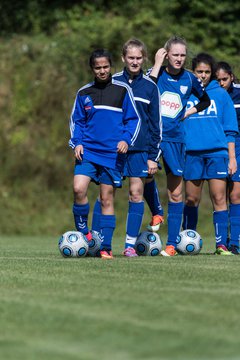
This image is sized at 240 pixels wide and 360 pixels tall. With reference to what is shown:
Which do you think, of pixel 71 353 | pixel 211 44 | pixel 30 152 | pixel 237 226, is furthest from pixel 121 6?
pixel 71 353

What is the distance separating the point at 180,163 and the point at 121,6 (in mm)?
14416

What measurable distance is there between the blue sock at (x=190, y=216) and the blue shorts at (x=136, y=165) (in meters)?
1.32

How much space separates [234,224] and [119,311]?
5.95 meters

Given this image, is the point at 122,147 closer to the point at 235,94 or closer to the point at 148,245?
the point at 148,245

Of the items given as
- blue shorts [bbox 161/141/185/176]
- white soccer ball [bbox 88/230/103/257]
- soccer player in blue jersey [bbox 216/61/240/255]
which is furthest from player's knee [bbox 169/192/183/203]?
white soccer ball [bbox 88/230/103/257]

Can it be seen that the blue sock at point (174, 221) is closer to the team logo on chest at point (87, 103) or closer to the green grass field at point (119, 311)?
the team logo on chest at point (87, 103)

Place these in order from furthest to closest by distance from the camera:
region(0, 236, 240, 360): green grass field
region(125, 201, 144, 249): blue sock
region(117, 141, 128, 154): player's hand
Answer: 1. region(125, 201, 144, 249): blue sock
2. region(117, 141, 128, 154): player's hand
3. region(0, 236, 240, 360): green grass field

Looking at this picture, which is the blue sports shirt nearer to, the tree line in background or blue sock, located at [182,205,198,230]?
blue sock, located at [182,205,198,230]

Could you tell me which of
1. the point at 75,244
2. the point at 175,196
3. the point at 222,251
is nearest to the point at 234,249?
the point at 222,251

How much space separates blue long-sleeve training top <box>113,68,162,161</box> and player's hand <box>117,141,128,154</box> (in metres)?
0.58

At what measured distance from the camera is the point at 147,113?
11.3 metres

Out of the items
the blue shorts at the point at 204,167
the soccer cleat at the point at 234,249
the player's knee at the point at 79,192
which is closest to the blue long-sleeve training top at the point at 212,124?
the blue shorts at the point at 204,167

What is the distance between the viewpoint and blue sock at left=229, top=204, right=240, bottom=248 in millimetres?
12445

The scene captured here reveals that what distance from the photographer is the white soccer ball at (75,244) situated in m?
10.8
